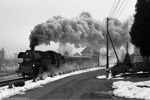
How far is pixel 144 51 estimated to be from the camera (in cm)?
4072

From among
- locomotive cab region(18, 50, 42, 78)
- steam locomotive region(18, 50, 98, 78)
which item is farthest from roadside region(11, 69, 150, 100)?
steam locomotive region(18, 50, 98, 78)

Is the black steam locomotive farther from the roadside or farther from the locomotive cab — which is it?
the roadside

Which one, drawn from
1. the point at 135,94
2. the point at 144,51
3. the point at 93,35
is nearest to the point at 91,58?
the point at 93,35

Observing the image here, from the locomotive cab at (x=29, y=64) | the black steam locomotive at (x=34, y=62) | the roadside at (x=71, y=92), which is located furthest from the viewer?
the black steam locomotive at (x=34, y=62)

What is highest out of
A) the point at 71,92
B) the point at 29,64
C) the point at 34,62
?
the point at 34,62

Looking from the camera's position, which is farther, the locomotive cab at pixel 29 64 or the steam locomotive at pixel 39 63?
the steam locomotive at pixel 39 63

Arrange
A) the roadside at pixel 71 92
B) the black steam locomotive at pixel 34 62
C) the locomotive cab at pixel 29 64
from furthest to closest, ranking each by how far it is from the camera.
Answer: the black steam locomotive at pixel 34 62
the locomotive cab at pixel 29 64
the roadside at pixel 71 92

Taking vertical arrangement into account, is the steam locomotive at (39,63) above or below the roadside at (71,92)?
above

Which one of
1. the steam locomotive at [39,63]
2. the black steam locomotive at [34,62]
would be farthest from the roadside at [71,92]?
the steam locomotive at [39,63]

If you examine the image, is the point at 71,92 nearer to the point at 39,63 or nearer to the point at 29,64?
the point at 29,64

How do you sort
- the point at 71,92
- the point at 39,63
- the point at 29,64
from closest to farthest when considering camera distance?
the point at 71,92, the point at 29,64, the point at 39,63

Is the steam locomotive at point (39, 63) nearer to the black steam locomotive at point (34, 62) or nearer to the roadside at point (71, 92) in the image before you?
the black steam locomotive at point (34, 62)

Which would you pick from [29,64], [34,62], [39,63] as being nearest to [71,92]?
[34,62]

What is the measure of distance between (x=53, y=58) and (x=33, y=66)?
5.79m
